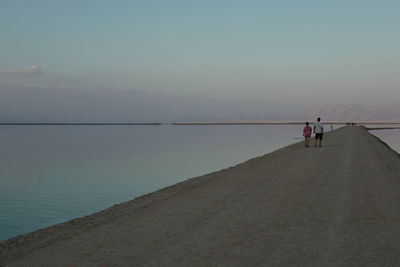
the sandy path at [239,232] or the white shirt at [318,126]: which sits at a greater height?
the white shirt at [318,126]

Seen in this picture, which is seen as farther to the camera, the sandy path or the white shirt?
the white shirt

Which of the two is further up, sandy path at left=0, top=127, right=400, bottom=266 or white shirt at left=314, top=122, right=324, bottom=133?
white shirt at left=314, top=122, right=324, bottom=133

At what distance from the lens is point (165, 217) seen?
952cm

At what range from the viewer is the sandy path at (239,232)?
254 inches

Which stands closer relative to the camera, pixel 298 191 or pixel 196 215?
pixel 196 215

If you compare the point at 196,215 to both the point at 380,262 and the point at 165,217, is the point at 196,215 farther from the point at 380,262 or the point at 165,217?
the point at 380,262

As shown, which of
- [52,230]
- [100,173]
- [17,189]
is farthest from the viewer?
[100,173]

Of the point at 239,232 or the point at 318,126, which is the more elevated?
the point at 318,126

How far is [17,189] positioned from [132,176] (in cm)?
711

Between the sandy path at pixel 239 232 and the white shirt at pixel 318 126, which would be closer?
the sandy path at pixel 239 232

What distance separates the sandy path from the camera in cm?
644

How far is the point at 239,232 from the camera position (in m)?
7.83

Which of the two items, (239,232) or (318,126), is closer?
(239,232)

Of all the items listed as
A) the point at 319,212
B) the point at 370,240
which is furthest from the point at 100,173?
the point at 370,240
